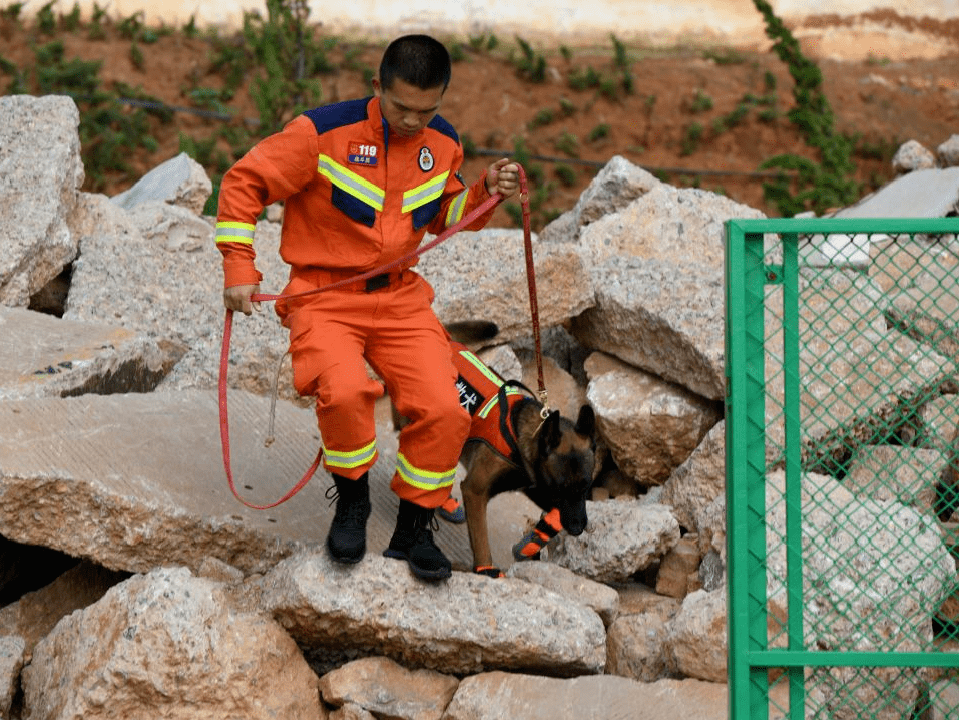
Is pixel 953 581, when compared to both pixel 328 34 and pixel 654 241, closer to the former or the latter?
pixel 654 241

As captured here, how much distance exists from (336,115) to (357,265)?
20.0 inches

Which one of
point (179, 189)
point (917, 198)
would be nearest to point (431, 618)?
point (179, 189)

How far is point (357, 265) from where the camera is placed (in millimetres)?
4191

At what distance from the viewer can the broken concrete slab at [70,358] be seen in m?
5.16

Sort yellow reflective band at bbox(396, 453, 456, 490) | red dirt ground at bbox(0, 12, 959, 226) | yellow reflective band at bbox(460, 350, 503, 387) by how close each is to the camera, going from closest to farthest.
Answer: yellow reflective band at bbox(396, 453, 456, 490), yellow reflective band at bbox(460, 350, 503, 387), red dirt ground at bbox(0, 12, 959, 226)

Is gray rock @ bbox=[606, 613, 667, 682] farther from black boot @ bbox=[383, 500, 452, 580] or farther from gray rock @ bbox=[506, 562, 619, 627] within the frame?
black boot @ bbox=[383, 500, 452, 580]

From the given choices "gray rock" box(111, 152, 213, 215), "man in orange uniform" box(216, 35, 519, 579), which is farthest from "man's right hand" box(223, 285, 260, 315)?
"gray rock" box(111, 152, 213, 215)

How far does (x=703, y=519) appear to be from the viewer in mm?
5082

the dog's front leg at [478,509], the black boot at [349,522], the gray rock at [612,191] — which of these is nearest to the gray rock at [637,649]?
the dog's front leg at [478,509]

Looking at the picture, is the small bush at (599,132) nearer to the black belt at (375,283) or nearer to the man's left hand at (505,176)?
the man's left hand at (505,176)

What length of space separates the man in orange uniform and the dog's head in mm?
502

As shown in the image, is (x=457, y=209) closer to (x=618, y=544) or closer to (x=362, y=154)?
(x=362, y=154)

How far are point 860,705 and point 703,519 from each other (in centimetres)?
115

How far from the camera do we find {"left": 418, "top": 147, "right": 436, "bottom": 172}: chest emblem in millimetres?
4215
